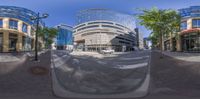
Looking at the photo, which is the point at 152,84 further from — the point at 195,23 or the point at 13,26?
the point at 13,26

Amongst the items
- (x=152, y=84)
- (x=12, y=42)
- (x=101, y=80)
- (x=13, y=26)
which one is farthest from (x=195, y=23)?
(x=12, y=42)

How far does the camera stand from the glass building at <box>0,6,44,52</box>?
31.0 ft

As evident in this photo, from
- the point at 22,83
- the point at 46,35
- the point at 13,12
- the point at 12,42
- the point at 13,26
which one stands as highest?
the point at 13,12

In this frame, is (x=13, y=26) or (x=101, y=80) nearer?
(x=13, y=26)

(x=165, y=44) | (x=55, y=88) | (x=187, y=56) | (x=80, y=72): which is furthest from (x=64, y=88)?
(x=165, y=44)

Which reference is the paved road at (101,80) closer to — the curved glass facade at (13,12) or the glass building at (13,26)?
the glass building at (13,26)

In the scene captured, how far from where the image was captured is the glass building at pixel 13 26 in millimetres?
9461

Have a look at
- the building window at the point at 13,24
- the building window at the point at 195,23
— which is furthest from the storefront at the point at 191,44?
the building window at the point at 13,24

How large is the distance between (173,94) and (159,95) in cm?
50

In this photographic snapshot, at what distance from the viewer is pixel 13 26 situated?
10.1m

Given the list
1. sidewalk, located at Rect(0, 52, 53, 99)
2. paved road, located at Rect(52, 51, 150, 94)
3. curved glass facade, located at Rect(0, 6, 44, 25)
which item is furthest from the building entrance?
paved road, located at Rect(52, 51, 150, 94)

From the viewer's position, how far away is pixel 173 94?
785 centimetres

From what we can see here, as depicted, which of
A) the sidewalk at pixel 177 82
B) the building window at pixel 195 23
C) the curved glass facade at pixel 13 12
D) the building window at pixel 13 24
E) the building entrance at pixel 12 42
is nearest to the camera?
the sidewalk at pixel 177 82

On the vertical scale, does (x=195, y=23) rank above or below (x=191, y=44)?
above
